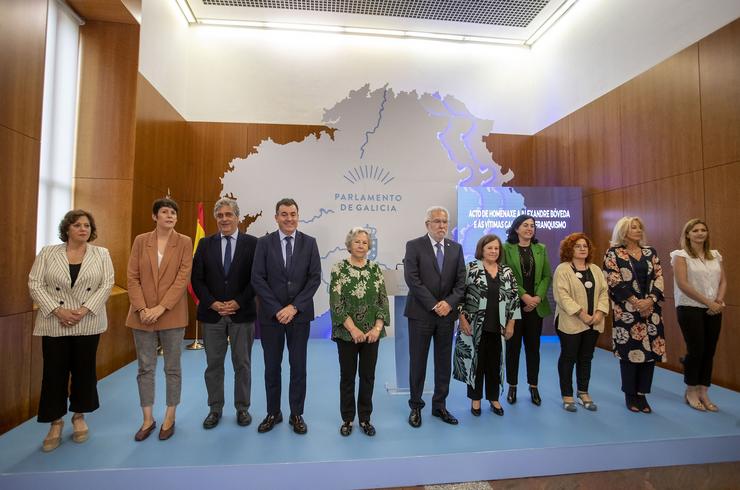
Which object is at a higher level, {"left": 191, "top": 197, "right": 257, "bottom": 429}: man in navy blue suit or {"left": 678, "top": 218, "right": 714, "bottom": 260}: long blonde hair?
{"left": 678, "top": 218, "right": 714, "bottom": 260}: long blonde hair

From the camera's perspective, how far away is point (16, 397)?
2713 millimetres

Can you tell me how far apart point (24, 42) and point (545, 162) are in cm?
621

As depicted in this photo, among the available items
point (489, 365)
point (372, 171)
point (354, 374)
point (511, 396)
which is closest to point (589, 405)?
point (511, 396)

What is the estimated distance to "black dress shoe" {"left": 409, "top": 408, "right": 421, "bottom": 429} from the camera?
8.81 feet

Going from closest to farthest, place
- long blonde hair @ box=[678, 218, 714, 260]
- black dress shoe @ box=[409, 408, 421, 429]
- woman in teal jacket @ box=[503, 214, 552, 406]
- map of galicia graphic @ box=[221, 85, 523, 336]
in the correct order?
black dress shoe @ box=[409, 408, 421, 429]
long blonde hair @ box=[678, 218, 714, 260]
woman in teal jacket @ box=[503, 214, 552, 406]
map of galicia graphic @ box=[221, 85, 523, 336]

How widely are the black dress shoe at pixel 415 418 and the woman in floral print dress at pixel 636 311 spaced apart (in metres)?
1.64

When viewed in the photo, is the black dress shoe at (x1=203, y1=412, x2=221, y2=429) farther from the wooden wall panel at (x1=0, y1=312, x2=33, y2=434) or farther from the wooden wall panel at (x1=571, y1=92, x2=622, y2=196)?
the wooden wall panel at (x1=571, y1=92, x2=622, y2=196)

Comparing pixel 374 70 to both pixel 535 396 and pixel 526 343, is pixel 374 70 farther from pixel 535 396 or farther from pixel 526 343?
pixel 535 396

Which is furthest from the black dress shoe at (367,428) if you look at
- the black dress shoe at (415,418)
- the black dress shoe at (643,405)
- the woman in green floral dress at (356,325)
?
the black dress shoe at (643,405)

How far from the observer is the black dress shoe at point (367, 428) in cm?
255

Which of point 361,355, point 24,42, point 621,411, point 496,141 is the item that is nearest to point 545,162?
point 496,141

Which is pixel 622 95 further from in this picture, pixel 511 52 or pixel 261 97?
pixel 261 97

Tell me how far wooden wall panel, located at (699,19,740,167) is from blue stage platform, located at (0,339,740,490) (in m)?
2.26

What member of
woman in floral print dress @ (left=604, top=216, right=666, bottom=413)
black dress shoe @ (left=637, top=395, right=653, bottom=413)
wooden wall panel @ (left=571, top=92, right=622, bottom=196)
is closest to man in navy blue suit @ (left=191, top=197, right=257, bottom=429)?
woman in floral print dress @ (left=604, top=216, right=666, bottom=413)
